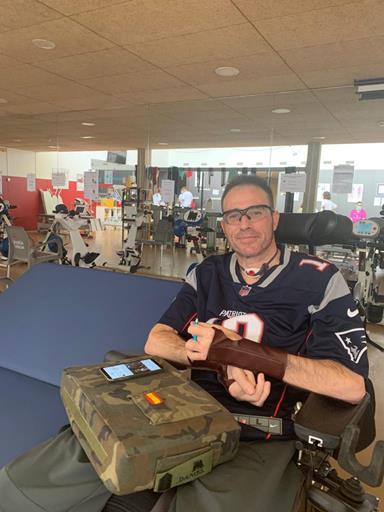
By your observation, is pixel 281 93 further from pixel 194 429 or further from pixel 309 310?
pixel 194 429

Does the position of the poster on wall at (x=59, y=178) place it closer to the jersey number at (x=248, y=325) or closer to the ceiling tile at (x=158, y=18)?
the ceiling tile at (x=158, y=18)

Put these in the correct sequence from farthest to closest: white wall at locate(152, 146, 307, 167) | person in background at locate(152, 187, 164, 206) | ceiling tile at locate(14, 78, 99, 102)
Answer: person in background at locate(152, 187, 164, 206)
white wall at locate(152, 146, 307, 167)
ceiling tile at locate(14, 78, 99, 102)

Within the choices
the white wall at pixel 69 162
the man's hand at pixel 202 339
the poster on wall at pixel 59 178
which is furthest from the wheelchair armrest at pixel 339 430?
the poster on wall at pixel 59 178

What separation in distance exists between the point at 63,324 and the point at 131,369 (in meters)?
0.95

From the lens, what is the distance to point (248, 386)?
110 centimetres

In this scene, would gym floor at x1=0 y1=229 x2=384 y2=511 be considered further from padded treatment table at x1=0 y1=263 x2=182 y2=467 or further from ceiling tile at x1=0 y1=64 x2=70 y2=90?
padded treatment table at x1=0 y1=263 x2=182 y2=467

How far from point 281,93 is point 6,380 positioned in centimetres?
410

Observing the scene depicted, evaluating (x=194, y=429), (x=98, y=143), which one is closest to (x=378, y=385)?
(x=194, y=429)

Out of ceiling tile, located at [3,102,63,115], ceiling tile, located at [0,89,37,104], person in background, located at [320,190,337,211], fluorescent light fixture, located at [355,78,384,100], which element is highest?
ceiling tile, located at [3,102,63,115]

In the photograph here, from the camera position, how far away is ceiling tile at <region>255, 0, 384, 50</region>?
7.98ft

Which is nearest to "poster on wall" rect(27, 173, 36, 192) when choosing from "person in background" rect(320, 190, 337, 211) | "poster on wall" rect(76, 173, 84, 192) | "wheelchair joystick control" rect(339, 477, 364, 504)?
"poster on wall" rect(76, 173, 84, 192)

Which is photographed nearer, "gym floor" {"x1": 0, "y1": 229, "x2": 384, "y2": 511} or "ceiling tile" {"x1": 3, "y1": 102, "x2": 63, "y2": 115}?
"ceiling tile" {"x1": 3, "y1": 102, "x2": 63, "y2": 115}

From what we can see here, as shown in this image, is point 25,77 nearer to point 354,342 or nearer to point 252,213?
point 252,213

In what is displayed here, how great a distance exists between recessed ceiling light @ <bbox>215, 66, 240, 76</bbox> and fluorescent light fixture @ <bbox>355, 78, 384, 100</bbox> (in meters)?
1.24
